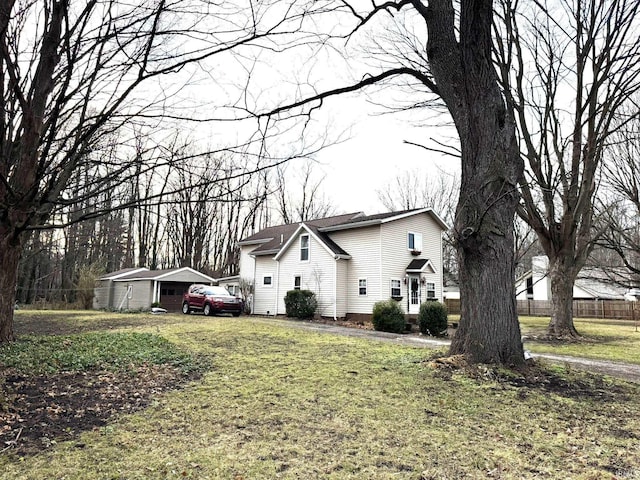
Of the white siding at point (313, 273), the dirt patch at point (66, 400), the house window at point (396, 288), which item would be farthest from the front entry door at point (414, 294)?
the dirt patch at point (66, 400)

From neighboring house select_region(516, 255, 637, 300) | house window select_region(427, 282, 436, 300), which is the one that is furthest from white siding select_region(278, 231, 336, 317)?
neighboring house select_region(516, 255, 637, 300)

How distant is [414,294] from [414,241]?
2.79 metres

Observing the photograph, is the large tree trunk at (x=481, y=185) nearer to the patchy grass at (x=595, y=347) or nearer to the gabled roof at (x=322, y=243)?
the patchy grass at (x=595, y=347)

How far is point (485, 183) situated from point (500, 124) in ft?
3.38

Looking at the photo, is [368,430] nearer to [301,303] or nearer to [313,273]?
[301,303]

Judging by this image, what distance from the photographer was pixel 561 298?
1460cm

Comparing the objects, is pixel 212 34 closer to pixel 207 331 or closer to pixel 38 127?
pixel 38 127

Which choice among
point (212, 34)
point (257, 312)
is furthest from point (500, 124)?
point (257, 312)

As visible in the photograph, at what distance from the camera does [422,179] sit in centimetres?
3572

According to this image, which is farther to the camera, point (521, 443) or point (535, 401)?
point (535, 401)

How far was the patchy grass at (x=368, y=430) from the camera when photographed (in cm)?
318

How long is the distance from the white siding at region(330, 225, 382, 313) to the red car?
238 inches

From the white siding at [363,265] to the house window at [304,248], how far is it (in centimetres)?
189

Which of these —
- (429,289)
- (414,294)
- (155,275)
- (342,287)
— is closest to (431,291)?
(429,289)
